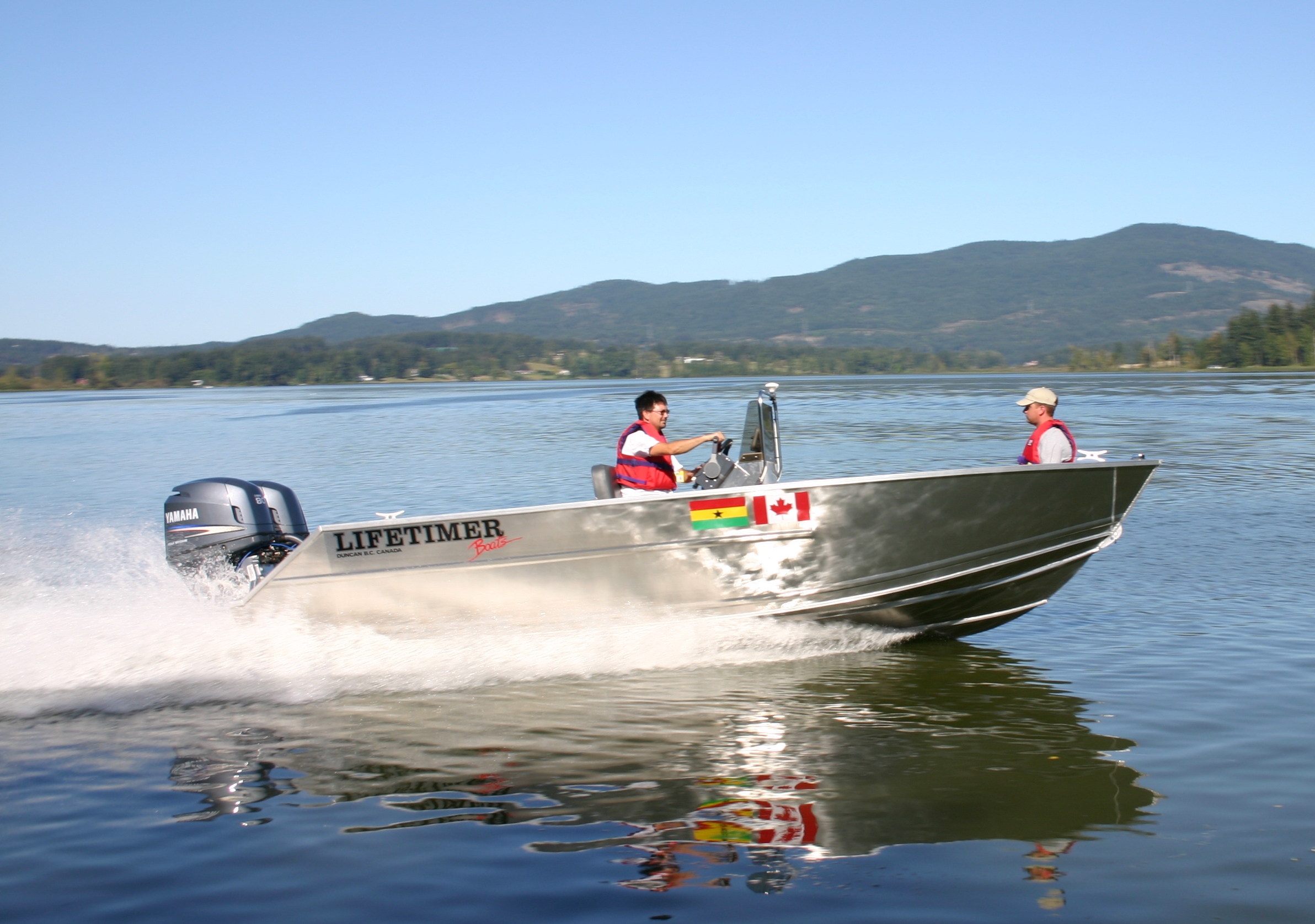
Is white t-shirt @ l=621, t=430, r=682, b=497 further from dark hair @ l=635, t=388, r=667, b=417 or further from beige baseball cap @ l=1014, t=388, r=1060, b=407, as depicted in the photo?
beige baseball cap @ l=1014, t=388, r=1060, b=407

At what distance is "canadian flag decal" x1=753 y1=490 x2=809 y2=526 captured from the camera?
6328 mm

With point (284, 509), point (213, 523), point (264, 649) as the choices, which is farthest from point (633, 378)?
point (264, 649)

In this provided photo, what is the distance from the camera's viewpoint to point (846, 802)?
15.1ft

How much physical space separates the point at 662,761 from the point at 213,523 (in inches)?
134

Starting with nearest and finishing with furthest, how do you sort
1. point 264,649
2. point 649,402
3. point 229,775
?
point 229,775
point 264,649
point 649,402

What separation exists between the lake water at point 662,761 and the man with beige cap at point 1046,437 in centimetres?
134

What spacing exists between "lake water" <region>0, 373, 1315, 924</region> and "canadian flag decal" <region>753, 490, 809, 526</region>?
0.74 meters

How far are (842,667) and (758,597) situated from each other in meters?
0.82

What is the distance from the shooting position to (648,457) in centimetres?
Result: 670

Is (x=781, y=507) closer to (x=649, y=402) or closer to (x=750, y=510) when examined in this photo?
(x=750, y=510)

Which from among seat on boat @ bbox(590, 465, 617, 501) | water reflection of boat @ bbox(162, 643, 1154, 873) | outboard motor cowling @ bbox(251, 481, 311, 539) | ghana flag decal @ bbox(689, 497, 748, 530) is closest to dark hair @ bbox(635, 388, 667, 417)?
seat on boat @ bbox(590, 465, 617, 501)

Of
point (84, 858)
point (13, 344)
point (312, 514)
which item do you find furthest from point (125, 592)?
point (13, 344)

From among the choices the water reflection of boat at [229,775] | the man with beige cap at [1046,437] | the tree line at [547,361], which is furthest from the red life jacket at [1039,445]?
the tree line at [547,361]

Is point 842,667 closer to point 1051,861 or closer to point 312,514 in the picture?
point 1051,861
